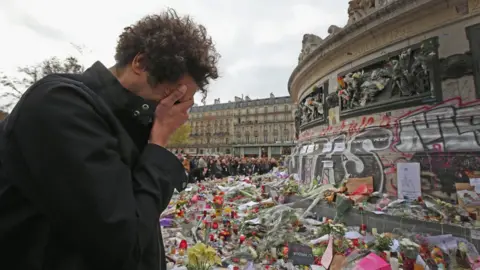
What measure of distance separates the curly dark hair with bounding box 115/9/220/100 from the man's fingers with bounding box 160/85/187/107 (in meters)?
0.04

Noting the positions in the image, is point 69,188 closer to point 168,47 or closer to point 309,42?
point 168,47

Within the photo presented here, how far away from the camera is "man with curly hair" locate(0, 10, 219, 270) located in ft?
2.95

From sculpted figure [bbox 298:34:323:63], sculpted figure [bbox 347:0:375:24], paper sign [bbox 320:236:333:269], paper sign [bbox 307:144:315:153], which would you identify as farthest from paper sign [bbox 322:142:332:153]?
sculpted figure [bbox 298:34:323:63]

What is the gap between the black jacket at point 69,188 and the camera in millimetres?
899

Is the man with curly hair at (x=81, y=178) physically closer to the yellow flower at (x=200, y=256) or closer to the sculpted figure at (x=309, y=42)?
the yellow flower at (x=200, y=256)

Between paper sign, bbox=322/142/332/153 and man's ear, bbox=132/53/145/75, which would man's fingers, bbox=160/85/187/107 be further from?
paper sign, bbox=322/142/332/153

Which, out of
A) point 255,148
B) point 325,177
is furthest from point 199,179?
point 255,148

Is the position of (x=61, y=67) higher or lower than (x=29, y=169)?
higher

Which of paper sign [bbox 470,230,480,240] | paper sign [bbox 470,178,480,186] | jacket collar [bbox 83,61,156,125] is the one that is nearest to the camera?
jacket collar [bbox 83,61,156,125]

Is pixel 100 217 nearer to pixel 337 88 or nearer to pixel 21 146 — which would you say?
pixel 21 146

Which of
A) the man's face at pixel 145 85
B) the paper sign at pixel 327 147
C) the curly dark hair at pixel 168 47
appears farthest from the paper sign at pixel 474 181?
the man's face at pixel 145 85

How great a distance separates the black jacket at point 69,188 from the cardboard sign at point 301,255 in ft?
9.40

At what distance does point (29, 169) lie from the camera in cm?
92

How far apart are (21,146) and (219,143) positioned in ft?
308
